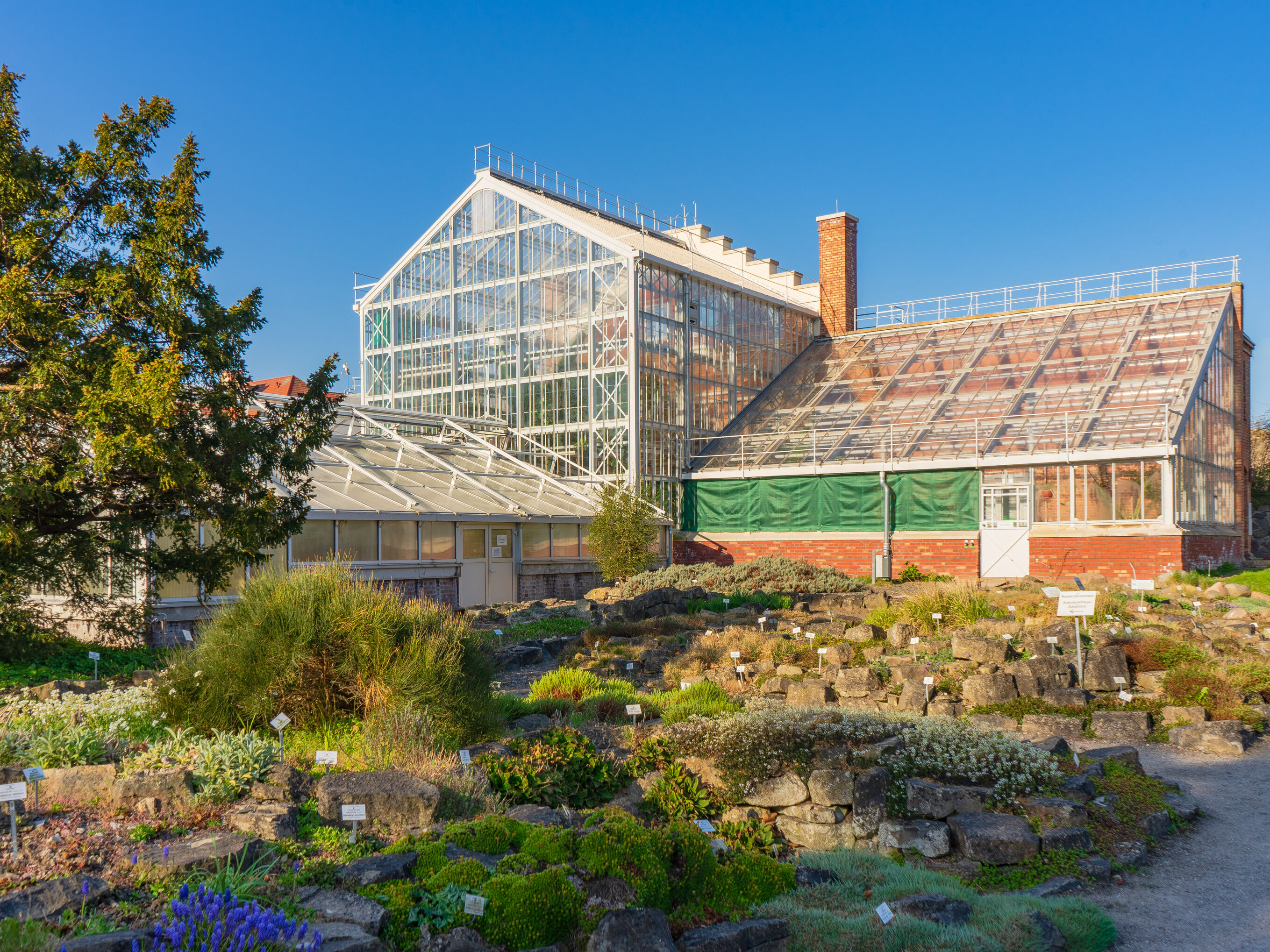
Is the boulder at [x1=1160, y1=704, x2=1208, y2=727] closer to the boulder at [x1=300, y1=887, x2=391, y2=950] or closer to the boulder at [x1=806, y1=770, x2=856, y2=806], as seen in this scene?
the boulder at [x1=806, y1=770, x2=856, y2=806]

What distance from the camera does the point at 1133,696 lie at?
11586 mm

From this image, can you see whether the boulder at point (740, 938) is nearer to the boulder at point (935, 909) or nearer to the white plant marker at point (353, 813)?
the boulder at point (935, 909)

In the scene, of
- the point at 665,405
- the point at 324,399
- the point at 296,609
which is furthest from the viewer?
the point at 665,405

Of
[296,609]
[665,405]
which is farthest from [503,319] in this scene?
[296,609]

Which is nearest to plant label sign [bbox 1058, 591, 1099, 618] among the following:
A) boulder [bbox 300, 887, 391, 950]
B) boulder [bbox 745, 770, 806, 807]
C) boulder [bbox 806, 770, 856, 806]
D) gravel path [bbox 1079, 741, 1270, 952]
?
gravel path [bbox 1079, 741, 1270, 952]

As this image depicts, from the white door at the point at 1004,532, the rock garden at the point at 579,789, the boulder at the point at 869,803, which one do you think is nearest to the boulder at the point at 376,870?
the rock garden at the point at 579,789

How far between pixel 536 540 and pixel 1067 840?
20248 millimetres

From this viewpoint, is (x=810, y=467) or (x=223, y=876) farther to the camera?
(x=810, y=467)

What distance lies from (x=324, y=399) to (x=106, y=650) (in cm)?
508

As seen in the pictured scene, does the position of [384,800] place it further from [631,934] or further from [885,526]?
[885,526]

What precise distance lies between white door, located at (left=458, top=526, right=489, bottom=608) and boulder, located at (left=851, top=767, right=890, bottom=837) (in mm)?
17193

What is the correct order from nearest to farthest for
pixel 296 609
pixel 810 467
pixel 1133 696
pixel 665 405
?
pixel 296 609 < pixel 1133 696 < pixel 810 467 < pixel 665 405

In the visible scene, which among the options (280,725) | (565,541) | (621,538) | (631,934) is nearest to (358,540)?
(565,541)

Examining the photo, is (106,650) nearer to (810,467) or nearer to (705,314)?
(810,467)
